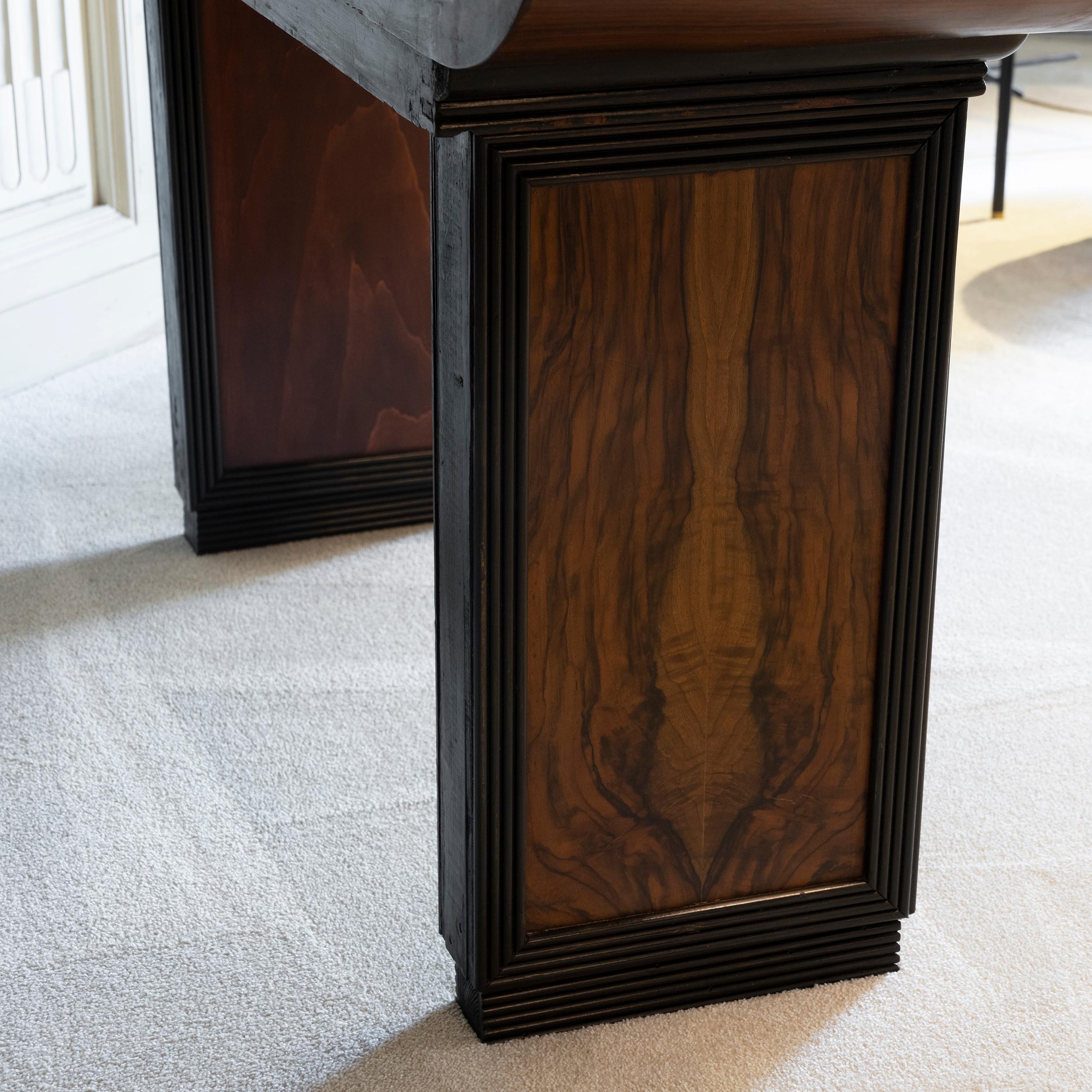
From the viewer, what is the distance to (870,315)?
99 centimetres

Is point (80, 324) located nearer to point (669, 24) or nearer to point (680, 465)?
point (680, 465)

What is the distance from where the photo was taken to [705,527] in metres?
1.01

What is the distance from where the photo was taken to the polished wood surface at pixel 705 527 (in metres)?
0.93

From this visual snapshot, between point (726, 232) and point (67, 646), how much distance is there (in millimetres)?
977

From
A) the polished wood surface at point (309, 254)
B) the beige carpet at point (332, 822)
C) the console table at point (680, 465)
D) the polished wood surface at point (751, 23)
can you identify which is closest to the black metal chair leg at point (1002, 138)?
the beige carpet at point (332, 822)

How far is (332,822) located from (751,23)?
82 cm

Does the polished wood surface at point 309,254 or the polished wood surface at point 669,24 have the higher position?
the polished wood surface at point 669,24

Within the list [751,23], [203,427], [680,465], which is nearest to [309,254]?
[203,427]

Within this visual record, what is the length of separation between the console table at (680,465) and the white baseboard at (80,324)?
122 centimetres

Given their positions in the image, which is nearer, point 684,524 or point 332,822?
point 684,524

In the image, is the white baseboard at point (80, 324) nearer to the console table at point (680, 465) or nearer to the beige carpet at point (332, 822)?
the beige carpet at point (332, 822)

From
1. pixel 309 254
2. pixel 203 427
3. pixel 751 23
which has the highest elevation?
pixel 751 23

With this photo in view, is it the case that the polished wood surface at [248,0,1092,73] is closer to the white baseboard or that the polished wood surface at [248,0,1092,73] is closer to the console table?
the console table

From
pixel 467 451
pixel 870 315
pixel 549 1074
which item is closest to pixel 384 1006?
pixel 549 1074
